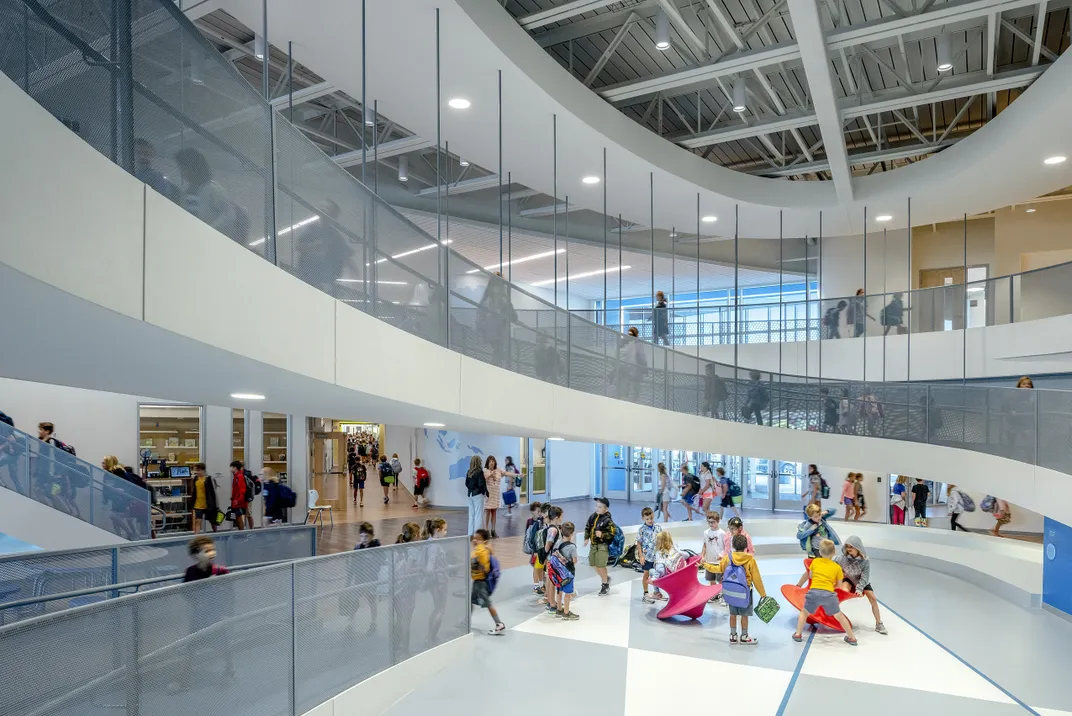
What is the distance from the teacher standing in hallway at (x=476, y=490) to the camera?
15.6 metres

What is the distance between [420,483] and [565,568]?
37.9 ft

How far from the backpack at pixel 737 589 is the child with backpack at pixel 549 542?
95.0 inches

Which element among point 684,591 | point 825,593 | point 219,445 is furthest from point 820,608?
point 219,445

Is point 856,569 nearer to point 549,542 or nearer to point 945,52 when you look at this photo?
point 549,542

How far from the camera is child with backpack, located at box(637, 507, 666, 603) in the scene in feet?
39.7

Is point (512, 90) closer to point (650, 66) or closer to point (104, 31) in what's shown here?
point (650, 66)

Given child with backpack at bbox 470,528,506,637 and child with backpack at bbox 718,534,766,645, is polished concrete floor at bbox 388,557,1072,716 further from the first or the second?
child with backpack at bbox 470,528,506,637

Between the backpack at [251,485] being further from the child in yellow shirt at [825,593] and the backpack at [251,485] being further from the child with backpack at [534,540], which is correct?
the child in yellow shirt at [825,593]

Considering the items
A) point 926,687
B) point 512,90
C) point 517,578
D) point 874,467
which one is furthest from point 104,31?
point 874,467

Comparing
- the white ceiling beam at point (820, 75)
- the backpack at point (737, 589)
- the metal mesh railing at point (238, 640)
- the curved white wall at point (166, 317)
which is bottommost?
the backpack at point (737, 589)

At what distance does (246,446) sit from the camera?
18344 millimetres

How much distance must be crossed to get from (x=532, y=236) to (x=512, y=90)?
9465 millimetres

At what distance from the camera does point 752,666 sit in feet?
29.7

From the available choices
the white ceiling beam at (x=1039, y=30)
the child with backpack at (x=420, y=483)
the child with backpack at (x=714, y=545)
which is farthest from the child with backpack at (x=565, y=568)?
the child with backpack at (x=420, y=483)
